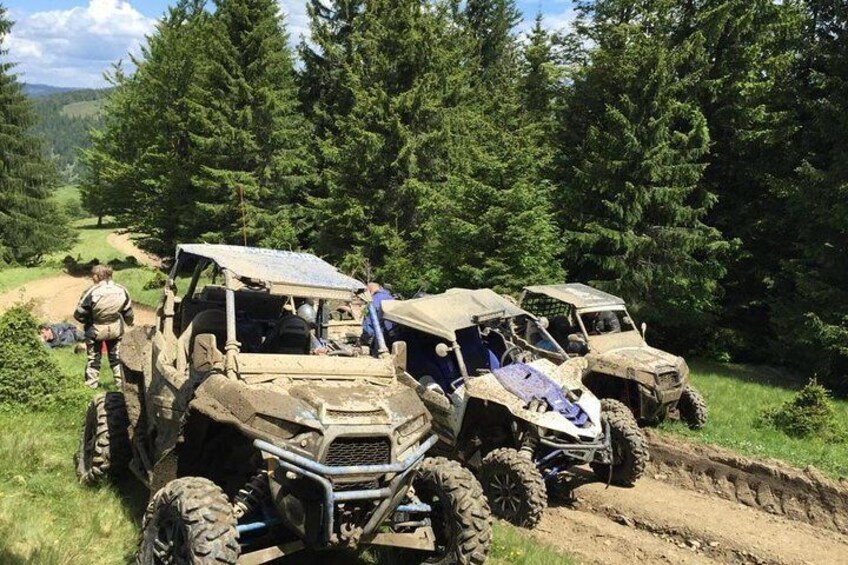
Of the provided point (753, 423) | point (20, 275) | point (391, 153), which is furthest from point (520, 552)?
point (20, 275)

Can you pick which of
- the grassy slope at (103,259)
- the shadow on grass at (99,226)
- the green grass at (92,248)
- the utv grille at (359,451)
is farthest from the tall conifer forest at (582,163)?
the shadow on grass at (99,226)

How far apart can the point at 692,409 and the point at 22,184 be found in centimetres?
3474

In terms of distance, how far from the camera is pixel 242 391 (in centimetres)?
489

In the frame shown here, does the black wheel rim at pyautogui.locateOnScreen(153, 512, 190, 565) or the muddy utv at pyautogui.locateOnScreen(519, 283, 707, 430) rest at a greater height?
the black wheel rim at pyautogui.locateOnScreen(153, 512, 190, 565)

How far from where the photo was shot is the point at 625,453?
9.22 m

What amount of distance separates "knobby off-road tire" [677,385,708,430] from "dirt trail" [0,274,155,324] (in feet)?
42.6

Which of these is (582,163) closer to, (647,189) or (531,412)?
(647,189)

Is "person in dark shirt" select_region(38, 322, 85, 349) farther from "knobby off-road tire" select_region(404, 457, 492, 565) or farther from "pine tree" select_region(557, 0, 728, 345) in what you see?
"pine tree" select_region(557, 0, 728, 345)

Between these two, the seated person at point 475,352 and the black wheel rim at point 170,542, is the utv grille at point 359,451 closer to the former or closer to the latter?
the black wheel rim at point 170,542

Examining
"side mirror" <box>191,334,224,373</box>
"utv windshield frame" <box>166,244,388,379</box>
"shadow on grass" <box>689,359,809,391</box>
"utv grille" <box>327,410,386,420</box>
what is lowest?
"shadow on grass" <box>689,359,809,391</box>

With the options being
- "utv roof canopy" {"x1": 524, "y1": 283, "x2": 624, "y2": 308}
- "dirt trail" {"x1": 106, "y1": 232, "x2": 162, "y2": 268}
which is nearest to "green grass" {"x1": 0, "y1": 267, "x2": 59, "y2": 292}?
"dirt trail" {"x1": 106, "y1": 232, "x2": 162, "y2": 268}

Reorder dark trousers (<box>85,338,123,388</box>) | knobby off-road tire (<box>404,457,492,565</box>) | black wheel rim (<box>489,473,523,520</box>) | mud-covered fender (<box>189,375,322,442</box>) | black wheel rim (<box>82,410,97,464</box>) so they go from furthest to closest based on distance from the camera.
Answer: dark trousers (<box>85,338,123,388</box>) → black wheel rim (<box>489,473,523,520</box>) → black wheel rim (<box>82,410,97,464</box>) → knobby off-road tire (<box>404,457,492,565</box>) → mud-covered fender (<box>189,375,322,442</box>)

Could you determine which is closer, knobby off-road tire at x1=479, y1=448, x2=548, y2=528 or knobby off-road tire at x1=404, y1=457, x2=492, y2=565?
knobby off-road tire at x1=404, y1=457, x2=492, y2=565

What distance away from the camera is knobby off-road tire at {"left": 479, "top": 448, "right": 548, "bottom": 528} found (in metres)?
7.65
